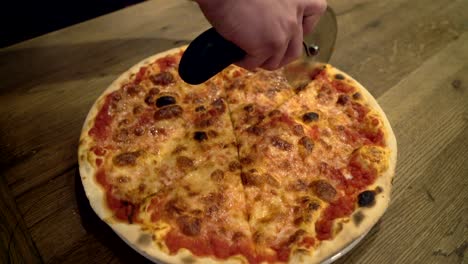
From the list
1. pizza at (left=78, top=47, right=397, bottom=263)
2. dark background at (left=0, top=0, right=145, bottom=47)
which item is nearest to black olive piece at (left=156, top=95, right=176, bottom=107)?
pizza at (left=78, top=47, right=397, bottom=263)

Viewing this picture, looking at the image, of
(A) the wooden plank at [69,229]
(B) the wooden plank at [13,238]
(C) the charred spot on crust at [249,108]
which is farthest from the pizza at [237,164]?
(B) the wooden plank at [13,238]

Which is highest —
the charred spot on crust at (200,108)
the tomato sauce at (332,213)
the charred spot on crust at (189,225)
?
the charred spot on crust at (200,108)

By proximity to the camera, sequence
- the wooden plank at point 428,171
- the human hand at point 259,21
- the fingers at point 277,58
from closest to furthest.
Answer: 1. the human hand at point 259,21
2. the fingers at point 277,58
3. the wooden plank at point 428,171

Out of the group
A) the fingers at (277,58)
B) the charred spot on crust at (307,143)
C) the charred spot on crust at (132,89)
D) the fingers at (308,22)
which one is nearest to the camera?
the fingers at (277,58)

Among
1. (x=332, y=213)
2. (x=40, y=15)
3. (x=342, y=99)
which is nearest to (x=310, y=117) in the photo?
(x=342, y=99)

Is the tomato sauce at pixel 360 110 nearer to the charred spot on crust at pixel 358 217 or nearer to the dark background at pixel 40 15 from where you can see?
the charred spot on crust at pixel 358 217

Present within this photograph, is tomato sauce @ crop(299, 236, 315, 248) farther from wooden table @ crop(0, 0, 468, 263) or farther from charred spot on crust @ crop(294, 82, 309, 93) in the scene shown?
charred spot on crust @ crop(294, 82, 309, 93)

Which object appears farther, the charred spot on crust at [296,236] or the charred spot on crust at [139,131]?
the charred spot on crust at [139,131]
